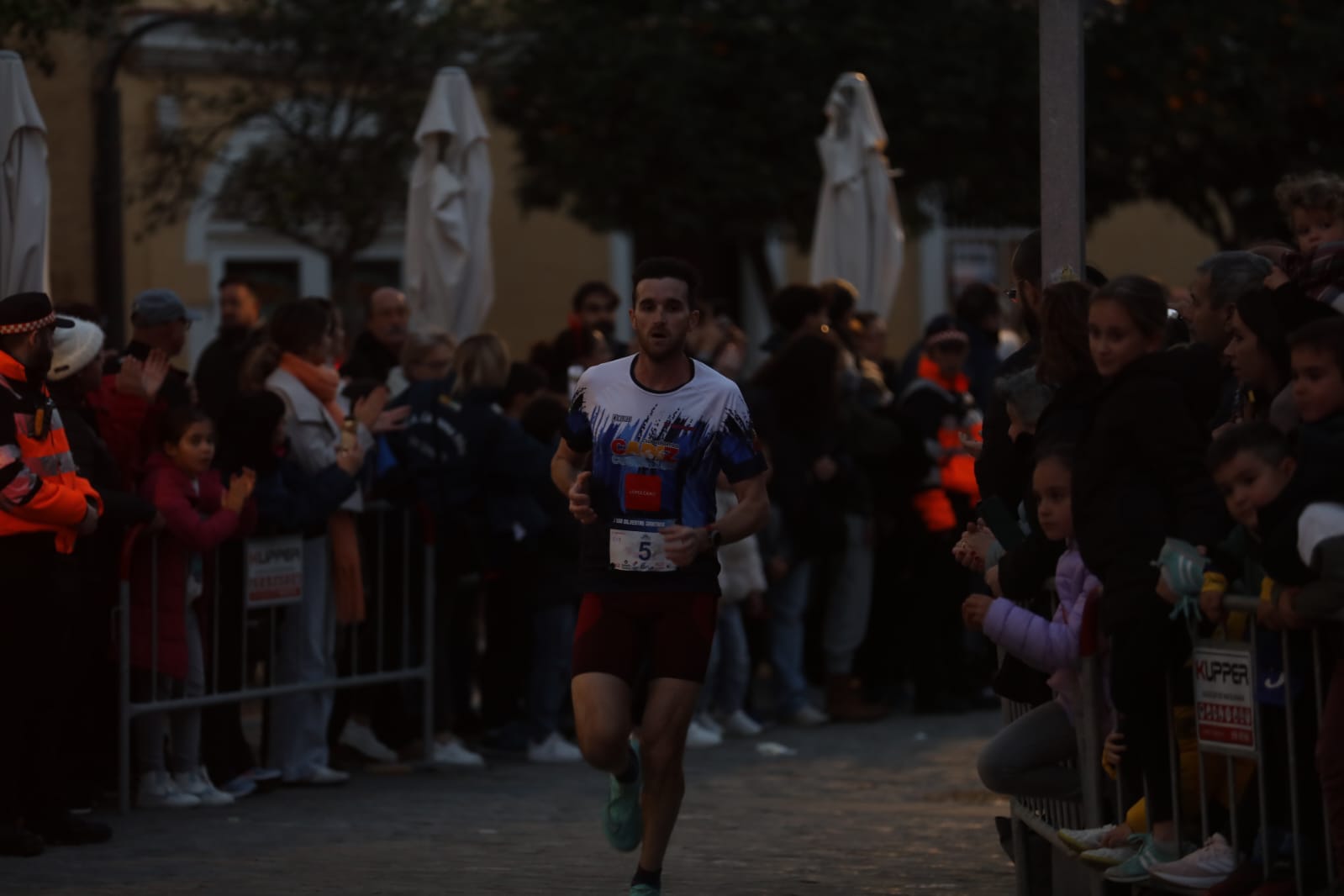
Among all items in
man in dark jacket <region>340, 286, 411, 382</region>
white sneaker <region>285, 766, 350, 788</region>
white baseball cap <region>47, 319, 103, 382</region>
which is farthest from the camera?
man in dark jacket <region>340, 286, 411, 382</region>

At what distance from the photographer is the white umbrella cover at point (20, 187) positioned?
34.7 feet

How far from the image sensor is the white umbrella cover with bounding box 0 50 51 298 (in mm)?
10562

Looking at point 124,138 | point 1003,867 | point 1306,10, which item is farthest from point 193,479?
point 1306,10

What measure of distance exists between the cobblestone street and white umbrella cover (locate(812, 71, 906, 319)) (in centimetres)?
497

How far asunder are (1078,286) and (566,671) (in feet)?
18.2

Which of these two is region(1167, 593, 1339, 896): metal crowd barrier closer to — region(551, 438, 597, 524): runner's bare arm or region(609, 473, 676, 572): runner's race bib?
region(609, 473, 676, 572): runner's race bib

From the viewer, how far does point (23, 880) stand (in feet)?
26.8

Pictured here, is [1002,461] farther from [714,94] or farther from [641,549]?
[714,94]

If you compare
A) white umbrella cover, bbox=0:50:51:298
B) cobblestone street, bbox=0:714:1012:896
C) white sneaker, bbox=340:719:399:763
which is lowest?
cobblestone street, bbox=0:714:1012:896

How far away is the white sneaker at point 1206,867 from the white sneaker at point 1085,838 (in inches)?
14.8

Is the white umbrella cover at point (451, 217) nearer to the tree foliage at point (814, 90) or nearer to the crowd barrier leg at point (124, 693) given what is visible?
the crowd barrier leg at point (124, 693)

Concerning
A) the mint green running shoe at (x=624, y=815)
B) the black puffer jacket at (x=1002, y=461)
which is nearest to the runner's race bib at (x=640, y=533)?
the mint green running shoe at (x=624, y=815)

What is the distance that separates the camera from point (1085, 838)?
6766 millimetres

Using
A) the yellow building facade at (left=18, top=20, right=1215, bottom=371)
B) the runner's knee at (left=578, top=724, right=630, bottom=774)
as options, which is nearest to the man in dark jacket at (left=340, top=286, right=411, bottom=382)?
the runner's knee at (left=578, top=724, right=630, bottom=774)
